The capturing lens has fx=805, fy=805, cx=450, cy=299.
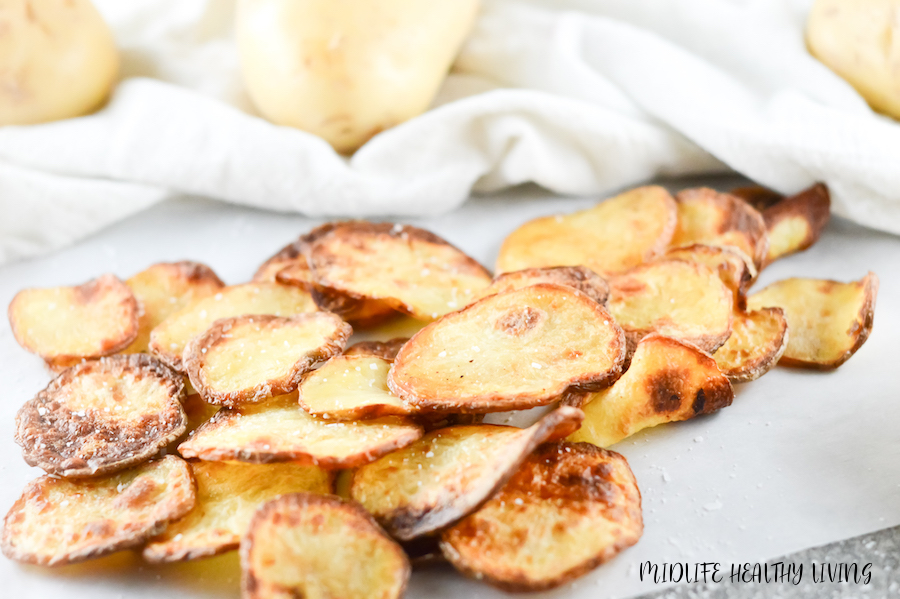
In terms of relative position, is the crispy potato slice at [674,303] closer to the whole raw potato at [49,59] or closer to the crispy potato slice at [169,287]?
the crispy potato slice at [169,287]

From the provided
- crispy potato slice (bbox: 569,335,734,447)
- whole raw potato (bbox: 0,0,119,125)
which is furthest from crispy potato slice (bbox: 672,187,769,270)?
whole raw potato (bbox: 0,0,119,125)

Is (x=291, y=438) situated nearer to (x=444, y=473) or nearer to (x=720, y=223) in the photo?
(x=444, y=473)

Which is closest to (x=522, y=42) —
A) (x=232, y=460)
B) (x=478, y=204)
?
(x=478, y=204)

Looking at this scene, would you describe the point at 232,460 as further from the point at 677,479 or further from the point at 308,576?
the point at 677,479

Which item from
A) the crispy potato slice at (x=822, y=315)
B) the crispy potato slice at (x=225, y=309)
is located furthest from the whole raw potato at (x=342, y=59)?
the crispy potato slice at (x=822, y=315)

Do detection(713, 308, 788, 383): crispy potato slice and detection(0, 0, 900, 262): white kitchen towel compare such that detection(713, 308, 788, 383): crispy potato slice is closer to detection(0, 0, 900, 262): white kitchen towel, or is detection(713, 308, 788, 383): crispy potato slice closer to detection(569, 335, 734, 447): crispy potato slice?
detection(569, 335, 734, 447): crispy potato slice

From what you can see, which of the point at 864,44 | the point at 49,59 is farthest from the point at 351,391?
the point at 864,44
